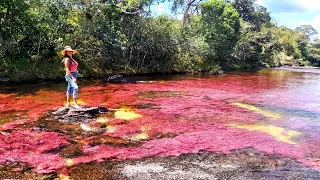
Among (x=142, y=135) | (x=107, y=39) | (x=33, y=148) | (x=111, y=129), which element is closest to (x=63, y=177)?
(x=33, y=148)

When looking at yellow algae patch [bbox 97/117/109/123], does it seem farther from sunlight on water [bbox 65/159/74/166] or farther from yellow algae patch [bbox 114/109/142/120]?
sunlight on water [bbox 65/159/74/166]

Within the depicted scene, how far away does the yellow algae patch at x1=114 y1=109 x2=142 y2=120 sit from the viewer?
11.5 metres

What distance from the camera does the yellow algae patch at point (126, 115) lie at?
452 inches

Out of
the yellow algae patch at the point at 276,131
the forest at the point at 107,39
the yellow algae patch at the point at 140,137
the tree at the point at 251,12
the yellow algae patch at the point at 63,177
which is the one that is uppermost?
the tree at the point at 251,12

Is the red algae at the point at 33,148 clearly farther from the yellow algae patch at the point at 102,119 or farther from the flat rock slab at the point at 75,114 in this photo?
the yellow algae patch at the point at 102,119

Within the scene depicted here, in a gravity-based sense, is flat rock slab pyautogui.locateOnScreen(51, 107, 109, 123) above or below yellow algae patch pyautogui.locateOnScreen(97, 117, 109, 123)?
above

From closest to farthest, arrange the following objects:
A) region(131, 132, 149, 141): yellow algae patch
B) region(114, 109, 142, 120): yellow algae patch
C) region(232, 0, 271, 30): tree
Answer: region(131, 132, 149, 141): yellow algae patch
region(114, 109, 142, 120): yellow algae patch
region(232, 0, 271, 30): tree

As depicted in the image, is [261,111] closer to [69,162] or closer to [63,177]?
[69,162]

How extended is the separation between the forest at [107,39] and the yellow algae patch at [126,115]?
10.7 metres

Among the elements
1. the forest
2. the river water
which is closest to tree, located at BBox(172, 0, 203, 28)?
the forest

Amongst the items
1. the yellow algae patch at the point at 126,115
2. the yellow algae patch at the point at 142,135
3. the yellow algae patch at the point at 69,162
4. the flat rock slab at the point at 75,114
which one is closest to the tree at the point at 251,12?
the yellow algae patch at the point at 126,115

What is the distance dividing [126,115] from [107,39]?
1399cm

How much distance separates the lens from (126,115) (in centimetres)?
1182

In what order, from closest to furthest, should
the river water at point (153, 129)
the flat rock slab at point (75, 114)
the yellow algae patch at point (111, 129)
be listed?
1. the river water at point (153, 129)
2. the yellow algae patch at point (111, 129)
3. the flat rock slab at point (75, 114)
